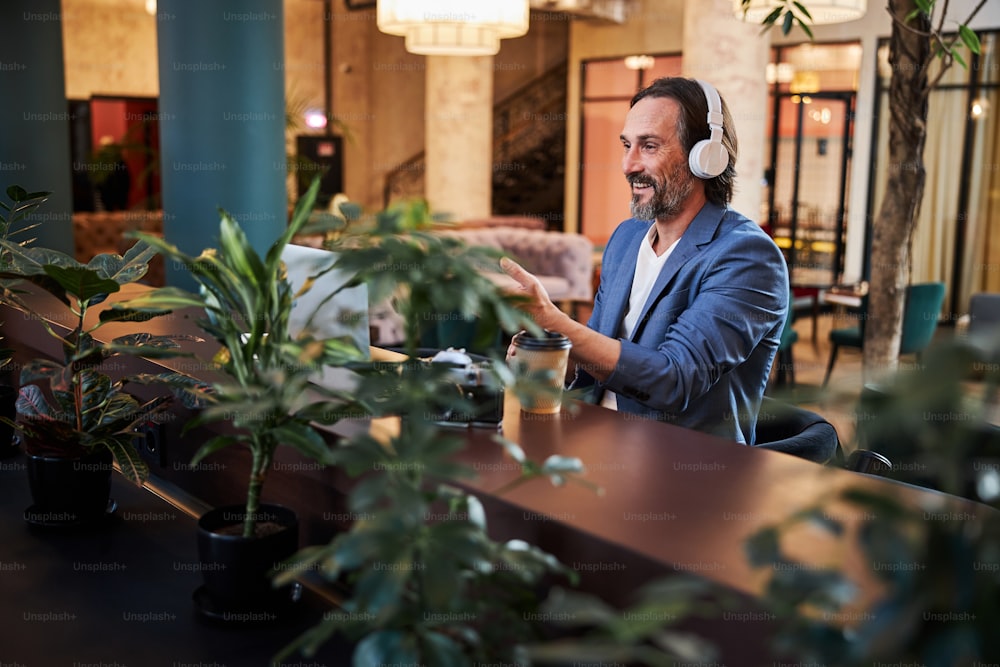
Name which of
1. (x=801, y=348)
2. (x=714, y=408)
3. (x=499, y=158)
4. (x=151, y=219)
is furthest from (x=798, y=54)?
(x=714, y=408)

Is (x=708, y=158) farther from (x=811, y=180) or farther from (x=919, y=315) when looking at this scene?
(x=811, y=180)

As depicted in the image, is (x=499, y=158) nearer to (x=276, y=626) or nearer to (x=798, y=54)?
(x=798, y=54)

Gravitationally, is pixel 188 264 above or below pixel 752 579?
above

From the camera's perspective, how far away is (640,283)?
2.77m

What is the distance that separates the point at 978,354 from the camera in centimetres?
75

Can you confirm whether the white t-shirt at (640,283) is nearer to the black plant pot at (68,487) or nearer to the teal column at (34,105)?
the black plant pot at (68,487)

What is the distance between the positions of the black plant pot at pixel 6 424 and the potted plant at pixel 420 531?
1.71 metres

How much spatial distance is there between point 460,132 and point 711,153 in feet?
32.2

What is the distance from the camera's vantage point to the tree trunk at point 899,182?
408 cm

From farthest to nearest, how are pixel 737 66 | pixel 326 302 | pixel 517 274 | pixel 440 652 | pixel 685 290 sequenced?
pixel 737 66
pixel 685 290
pixel 517 274
pixel 326 302
pixel 440 652

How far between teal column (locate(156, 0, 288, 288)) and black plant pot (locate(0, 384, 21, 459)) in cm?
170

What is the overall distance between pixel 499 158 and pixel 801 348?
26.2ft

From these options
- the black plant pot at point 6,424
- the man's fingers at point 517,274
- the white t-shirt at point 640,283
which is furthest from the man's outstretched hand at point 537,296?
the black plant pot at point 6,424

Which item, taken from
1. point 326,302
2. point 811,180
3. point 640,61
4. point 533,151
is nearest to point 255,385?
point 326,302
